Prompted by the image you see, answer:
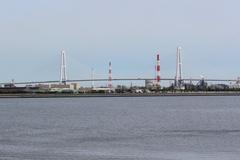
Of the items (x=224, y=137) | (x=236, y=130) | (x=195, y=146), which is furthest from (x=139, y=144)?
(x=236, y=130)

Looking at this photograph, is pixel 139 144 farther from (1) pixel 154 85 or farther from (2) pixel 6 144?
(1) pixel 154 85

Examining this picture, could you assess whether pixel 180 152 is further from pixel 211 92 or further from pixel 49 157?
pixel 211 92

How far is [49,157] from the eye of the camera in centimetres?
3002

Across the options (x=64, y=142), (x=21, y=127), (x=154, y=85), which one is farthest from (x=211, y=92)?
(x=64, y=142)

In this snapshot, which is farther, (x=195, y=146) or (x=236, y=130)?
(x=236, y=130)

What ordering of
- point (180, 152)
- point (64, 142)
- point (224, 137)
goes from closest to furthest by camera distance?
point (180, 152) → point (64, 142) → point (224, 137)

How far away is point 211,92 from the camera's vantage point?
17062 centimetres

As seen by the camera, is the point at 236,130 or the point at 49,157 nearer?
the point at 49,157

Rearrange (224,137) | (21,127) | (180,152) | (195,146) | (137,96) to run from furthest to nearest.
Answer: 1. (137,96)
2. (21,127)
3. (224,137)
4. (195,146)
5. (180,152)

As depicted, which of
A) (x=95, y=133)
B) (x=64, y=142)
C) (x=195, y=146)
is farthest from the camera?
(x=95, y=133)

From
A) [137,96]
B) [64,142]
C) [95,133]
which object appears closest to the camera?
[64,142]

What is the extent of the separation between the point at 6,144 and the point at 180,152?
892 centimetres

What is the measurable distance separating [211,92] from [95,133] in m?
129

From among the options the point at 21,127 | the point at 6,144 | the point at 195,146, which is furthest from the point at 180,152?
the point at 21,127
